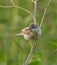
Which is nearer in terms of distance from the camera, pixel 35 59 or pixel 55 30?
pixel 35 59

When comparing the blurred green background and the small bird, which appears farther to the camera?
the blurred green background

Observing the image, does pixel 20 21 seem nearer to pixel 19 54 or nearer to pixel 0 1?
pixel 0 1

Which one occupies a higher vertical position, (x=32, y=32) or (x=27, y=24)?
(x=32, y=32)

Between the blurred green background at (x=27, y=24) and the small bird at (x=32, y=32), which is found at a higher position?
the small bird at (x=32, y=32)

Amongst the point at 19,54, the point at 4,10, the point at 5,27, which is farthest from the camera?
the point at 4,10

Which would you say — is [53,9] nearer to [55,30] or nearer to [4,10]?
[55,30]

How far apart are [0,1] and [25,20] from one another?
0.98 ft

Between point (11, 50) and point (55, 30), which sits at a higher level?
point (11, 50)

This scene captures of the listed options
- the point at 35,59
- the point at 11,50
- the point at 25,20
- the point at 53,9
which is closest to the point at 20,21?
the point at 25,20

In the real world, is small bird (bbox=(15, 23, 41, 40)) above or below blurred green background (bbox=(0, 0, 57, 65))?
above

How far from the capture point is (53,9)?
4105 mm

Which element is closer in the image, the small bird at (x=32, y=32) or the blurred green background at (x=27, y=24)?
the small bird at (x=32, y=32)

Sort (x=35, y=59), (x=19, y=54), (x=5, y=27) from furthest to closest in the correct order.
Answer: (x=5, y=27) < (x=19, y=54) < (x=35, y=59)

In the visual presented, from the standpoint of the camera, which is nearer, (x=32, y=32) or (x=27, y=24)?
(x=32, y=32)
